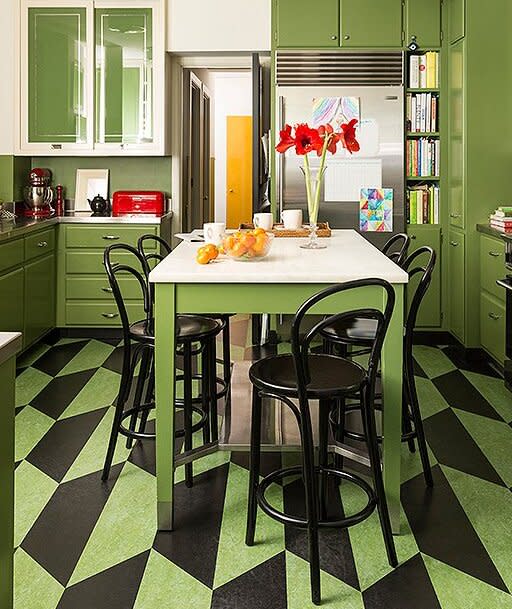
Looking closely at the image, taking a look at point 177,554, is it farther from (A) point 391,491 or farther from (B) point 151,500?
(A) point 391,491

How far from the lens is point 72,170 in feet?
19.9

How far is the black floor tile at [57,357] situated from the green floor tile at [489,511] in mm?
2606

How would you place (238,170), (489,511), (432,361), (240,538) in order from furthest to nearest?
(238,170), (432,361), (489,511), (240,538)

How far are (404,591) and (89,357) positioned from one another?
3282 mm

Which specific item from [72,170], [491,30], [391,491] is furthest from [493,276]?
[72,170]

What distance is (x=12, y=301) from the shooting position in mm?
4605

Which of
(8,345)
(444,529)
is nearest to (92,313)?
(444,529)

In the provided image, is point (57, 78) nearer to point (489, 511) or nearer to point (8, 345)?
point (489, 511)

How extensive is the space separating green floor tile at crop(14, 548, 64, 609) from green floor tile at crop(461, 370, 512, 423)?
2356 millimetres

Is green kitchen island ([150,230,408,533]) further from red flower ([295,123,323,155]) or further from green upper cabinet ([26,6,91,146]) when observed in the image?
green upper cabinet ([26,6,91,146])

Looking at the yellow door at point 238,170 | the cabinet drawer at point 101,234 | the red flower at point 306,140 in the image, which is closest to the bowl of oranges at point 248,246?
the red flower at point 306,140

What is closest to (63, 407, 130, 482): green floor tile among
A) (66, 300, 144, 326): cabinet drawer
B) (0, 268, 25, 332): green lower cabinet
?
(0, 268, 25, 332): green lower cabinet

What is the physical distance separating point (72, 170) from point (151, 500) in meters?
3.87

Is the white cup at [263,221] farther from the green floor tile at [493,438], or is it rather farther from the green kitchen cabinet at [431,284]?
the green kitchen cabinet at [431,284]
